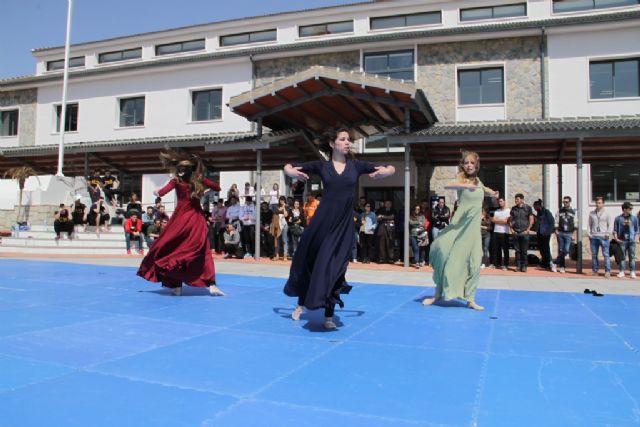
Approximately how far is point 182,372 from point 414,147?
43.7 feet

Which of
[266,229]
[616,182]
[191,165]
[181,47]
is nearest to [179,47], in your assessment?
[181,47]

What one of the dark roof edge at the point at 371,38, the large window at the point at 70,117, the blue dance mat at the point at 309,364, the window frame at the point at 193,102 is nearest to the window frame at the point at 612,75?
the dark roof edge at the point at 371,38

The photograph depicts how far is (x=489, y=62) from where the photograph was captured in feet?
67.4

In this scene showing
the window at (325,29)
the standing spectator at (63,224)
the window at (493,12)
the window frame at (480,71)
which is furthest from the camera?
the window at (325,29)

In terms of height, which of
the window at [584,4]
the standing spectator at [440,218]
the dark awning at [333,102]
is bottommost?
the standing spectator at [440,218]

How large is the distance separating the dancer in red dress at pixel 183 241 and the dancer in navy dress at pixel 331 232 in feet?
8.03

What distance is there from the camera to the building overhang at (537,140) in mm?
12641

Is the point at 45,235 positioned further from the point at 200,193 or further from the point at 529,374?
the point at 529,374

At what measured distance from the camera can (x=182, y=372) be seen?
12.1ft

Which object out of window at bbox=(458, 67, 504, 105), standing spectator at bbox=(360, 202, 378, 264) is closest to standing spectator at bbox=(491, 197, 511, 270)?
standing spectator at bbox=(360, 202, 378, 264)

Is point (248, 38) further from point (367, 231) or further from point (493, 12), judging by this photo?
point (367, 231)

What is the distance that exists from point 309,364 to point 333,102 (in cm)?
1216

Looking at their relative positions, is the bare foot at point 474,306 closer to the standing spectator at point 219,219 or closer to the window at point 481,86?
the standing spectator at point 219,219

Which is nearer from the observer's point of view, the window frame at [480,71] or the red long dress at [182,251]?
the red long dress at [182,251]
